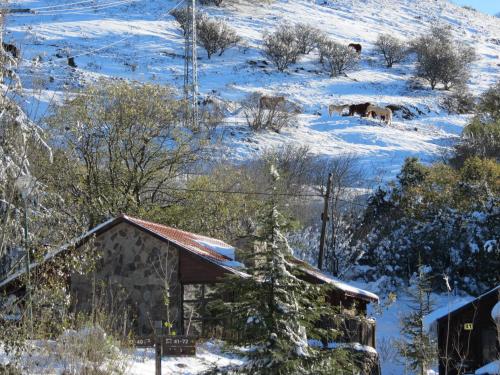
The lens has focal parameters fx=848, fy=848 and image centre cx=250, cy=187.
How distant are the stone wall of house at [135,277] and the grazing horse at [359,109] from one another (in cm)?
3570

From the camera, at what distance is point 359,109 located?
179ft

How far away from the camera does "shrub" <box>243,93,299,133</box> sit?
1927 inches

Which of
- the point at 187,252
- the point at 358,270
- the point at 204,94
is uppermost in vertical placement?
the point at 187,252

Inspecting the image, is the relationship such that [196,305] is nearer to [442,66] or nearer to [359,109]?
[359,109]

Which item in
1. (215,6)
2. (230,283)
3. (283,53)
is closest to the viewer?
(230,283)

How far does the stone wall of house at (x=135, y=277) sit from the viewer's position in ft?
65.4

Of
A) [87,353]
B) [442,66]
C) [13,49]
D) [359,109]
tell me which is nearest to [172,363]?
[87,353]

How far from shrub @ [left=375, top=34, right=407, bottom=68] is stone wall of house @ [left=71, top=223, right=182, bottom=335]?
5497cm

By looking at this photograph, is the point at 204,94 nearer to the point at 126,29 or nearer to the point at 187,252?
the point at 126,29

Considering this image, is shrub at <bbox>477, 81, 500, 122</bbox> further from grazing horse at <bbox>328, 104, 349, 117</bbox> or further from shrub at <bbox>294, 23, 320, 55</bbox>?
shrub at <bbox>294, 23, 320, 55</bbox>

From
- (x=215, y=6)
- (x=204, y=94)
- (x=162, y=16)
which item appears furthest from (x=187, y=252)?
(x=215, y=6)

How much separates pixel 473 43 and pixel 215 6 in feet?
85.8

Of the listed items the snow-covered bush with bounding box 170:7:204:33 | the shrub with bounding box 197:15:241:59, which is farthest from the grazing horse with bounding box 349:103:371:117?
the snow-covered bush with bounding box 170:7:204:33

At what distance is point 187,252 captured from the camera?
786 inches
